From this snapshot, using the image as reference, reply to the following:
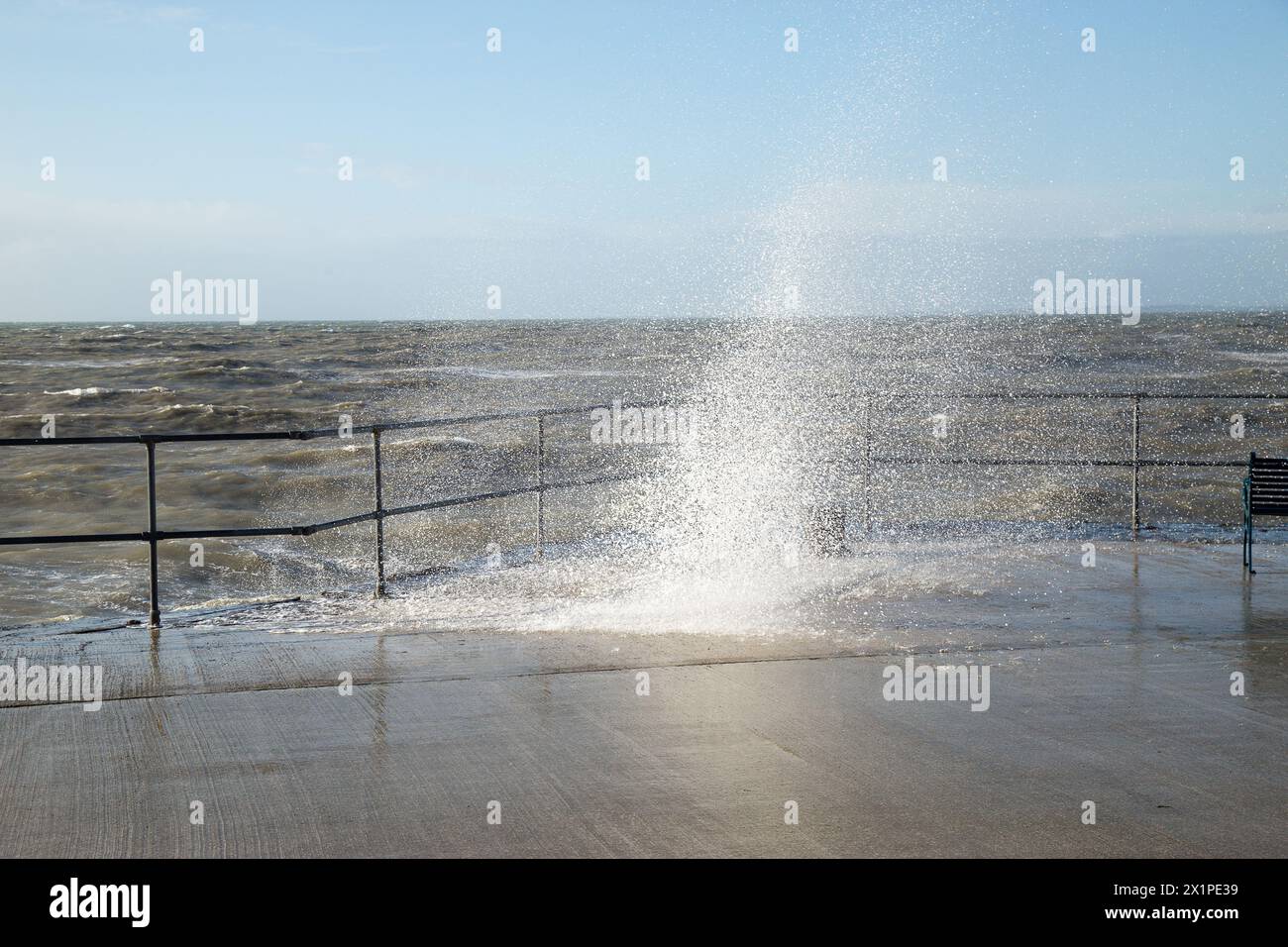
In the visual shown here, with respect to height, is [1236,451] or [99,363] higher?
[99,363]

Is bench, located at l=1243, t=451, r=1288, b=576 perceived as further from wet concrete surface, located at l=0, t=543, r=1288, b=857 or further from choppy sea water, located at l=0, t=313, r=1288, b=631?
choppy sea water, located at l=0, t=313, r=1288, b=631

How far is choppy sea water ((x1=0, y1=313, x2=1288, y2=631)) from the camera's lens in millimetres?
8484

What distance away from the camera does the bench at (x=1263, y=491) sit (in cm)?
842

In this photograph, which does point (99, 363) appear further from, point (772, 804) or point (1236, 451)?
point (772, 804)

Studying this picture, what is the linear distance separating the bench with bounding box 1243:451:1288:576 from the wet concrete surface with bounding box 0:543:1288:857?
1.39 metres

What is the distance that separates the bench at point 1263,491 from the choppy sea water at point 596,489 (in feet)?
5.92

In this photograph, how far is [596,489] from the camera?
16547 millimetres

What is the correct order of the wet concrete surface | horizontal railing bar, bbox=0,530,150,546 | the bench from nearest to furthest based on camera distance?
the wet concrete surface, horizontal railing bar, bbox=0,530,150,546, the bench

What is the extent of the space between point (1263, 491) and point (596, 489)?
9.35 meters

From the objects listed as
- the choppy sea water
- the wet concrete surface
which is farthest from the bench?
the choppy sea water

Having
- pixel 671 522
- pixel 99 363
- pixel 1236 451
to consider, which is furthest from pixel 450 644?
pixel 99 363

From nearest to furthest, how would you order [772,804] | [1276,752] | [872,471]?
[772,804]
[1276,752]
[872,471]
